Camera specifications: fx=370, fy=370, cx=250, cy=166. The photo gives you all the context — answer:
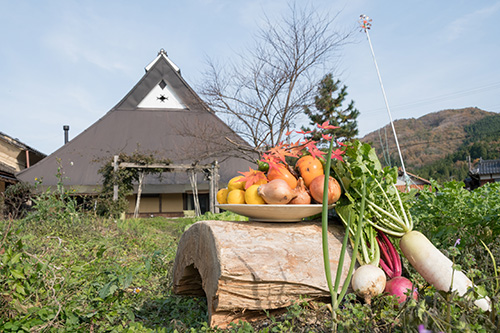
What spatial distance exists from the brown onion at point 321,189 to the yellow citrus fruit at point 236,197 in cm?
40

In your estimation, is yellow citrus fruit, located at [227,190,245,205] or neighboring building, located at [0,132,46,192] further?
neighboring building, located at [0,132,46,192]

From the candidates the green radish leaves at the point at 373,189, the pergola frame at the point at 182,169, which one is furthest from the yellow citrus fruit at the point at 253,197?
the pergola frame at the point at 182,169

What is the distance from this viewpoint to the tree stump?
67.5 inches

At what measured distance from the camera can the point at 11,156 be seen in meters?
18.8

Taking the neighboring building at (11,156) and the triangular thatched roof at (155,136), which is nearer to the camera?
the triangular thatched roof at (155,136)

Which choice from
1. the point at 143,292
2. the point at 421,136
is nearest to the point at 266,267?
the point at 143,292

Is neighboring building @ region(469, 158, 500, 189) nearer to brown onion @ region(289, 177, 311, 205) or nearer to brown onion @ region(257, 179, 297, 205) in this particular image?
brown onion @ region(289, 177, 311, 205)

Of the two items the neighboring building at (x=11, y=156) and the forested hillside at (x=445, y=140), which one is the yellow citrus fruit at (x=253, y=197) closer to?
the neighboring building at (x=11, y=156)

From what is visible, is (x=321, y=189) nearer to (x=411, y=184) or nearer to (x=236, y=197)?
(x=236, y=197)

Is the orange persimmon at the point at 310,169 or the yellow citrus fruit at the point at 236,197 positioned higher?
the orange persimmon at the point at 310,169

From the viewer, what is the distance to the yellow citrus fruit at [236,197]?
7.02 feet

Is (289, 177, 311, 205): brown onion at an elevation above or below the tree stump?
above

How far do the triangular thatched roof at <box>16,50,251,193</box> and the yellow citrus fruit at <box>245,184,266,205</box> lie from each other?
38.1 feet

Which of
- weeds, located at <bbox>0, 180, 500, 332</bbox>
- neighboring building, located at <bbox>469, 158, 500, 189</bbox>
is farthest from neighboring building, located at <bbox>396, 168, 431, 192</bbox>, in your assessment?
neighboring building, located at <bbox>469, 158, 500, 189</bbox>
